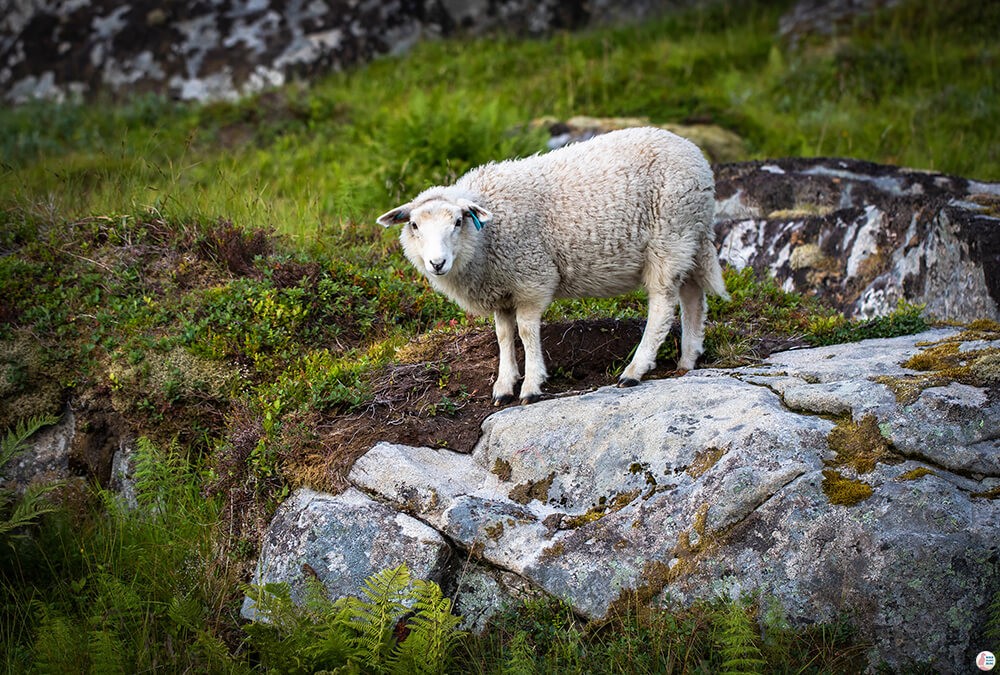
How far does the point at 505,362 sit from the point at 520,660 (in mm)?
2378

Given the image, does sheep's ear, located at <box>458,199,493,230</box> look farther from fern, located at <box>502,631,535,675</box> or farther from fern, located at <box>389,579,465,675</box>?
fern, located at <box>502,631,535,675</box>

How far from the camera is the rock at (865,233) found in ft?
20.7

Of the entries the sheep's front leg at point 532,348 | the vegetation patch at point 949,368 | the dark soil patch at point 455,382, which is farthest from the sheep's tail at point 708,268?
the vegetation patch at point 949,368

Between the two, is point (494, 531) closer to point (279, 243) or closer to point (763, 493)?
point (763, 493)

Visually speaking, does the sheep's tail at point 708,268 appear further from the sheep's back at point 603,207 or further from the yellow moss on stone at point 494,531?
the yellow moss on stone at point 494,531

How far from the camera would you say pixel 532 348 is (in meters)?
5.40

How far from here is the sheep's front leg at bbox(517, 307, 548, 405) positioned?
A: 17.5 ft

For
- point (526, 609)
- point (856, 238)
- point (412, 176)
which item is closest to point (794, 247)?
point (856, 238)

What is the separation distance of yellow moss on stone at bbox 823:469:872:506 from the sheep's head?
2430mm

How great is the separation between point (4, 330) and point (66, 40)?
10.1 meters

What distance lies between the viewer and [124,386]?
6223 millimetres

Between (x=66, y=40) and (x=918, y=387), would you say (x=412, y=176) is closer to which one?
(x=918, y=387)

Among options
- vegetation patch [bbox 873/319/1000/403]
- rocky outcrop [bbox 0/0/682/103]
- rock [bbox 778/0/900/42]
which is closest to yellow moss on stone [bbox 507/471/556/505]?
vegetation patch [bbox 873/319/1000/403]

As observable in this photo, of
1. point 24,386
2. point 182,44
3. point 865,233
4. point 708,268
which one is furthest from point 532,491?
point 182,44
